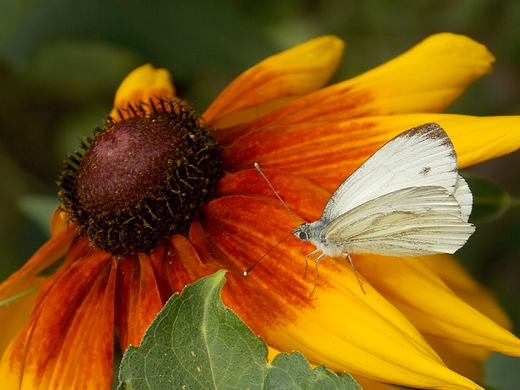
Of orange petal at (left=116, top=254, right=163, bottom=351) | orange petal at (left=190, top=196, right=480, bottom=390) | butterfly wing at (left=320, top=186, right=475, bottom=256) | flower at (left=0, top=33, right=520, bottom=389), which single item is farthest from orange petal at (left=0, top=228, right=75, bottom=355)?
butterfly wing at (left=320, top=186, right=475, bottom=256)

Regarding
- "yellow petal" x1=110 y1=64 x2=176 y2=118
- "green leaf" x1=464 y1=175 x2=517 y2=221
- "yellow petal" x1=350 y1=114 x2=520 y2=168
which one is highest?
"yellow petal" x1=110 y1=64 x2=176 y2=118

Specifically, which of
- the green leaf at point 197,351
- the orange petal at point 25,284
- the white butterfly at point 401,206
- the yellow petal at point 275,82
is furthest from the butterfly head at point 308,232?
the orange petal at point 25,284

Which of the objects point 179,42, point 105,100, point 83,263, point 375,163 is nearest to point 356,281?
point 375,163

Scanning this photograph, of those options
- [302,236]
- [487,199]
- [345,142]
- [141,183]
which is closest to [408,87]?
[345,142]

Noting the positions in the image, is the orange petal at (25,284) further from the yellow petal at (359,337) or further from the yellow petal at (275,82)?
the yellow petal at (359,337)

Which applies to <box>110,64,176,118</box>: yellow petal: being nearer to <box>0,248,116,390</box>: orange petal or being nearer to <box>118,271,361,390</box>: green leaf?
<box>0,248,116,390</box>: orange petal

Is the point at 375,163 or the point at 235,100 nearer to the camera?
the point at 375,163

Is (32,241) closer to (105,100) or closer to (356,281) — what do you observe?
(105,100)
